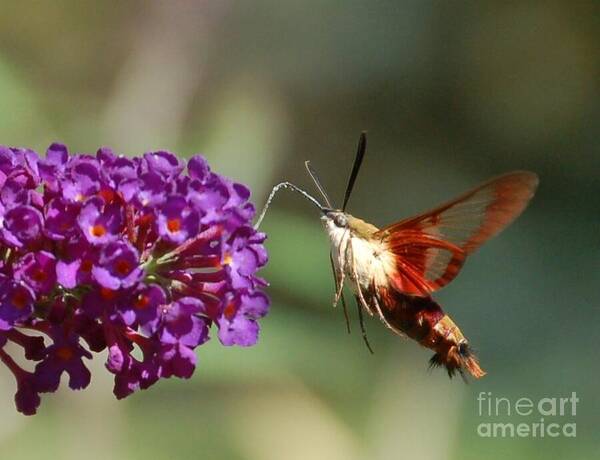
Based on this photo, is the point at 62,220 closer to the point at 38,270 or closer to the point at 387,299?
the point at 38,270

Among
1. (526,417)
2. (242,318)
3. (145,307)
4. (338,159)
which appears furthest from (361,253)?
(338,159)

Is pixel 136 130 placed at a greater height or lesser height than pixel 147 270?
greater

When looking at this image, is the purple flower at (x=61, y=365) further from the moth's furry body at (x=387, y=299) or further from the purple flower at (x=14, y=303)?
the moth's furry body at (x=387, y=299)

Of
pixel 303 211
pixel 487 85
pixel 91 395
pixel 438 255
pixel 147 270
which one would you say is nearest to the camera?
pixel 147 270

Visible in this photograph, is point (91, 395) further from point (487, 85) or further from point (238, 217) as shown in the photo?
point (487, 85)

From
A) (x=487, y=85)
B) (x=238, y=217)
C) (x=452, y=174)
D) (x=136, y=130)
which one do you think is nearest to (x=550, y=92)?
(x=487, y=85)

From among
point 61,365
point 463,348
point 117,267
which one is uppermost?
point 463,348

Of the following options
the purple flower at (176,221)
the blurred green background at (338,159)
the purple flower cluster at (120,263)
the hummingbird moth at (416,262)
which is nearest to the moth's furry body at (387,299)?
the hummingbird moth at (416,262)

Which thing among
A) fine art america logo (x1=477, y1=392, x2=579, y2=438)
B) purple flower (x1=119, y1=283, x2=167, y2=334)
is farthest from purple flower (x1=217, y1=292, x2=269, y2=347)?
fine art america logo (x1=477, y1=392, x2=579, y2=438)
